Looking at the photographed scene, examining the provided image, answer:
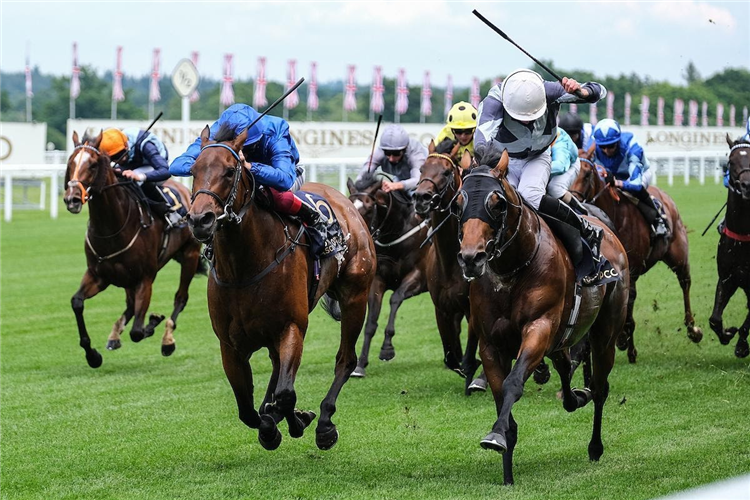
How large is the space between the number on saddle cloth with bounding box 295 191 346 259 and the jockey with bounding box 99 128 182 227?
3.50 m

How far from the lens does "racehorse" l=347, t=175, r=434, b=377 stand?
9914mm

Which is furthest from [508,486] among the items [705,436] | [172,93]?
[172,93]

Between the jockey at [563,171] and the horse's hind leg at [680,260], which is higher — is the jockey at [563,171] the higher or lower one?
the higher one

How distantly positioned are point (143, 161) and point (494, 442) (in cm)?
630

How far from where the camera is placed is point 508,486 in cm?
571

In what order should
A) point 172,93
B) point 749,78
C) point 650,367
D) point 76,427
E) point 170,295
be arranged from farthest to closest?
point 172,93 → point 749,78 → point 170,295 → point 650,367 → point 76,427

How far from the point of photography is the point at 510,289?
5.81 metres

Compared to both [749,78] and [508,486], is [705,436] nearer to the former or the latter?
[508,486]

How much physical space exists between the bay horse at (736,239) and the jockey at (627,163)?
3.65ft

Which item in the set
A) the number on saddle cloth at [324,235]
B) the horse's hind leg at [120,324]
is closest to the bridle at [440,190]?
the number on saddle cloth at [324,235]

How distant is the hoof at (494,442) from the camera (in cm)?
507

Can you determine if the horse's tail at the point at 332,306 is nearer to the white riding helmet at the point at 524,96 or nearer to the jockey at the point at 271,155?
the jockey at the point at 271,155

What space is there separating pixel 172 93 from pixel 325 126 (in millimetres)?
66595

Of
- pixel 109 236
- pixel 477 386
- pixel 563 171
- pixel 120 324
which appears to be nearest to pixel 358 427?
pixel 477 386
